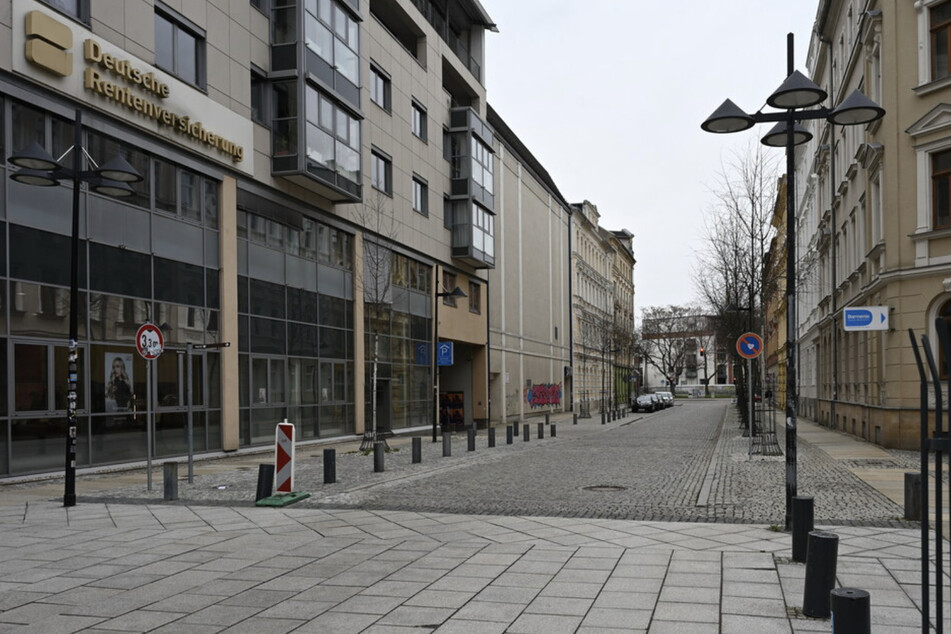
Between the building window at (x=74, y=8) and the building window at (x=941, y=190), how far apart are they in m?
19.1

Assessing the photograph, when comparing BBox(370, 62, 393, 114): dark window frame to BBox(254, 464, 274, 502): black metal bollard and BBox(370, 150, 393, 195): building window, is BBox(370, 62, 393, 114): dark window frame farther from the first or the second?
BBox(254, 464, 274, 502): black metal bollard

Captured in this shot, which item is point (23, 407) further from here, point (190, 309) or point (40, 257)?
point (190, 309)

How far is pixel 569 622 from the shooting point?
6.23 metres

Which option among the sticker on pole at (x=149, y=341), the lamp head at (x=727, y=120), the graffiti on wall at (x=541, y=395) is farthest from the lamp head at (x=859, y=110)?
the graffiti on wall at (x=541, y=395)

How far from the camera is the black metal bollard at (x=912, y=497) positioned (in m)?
10.2

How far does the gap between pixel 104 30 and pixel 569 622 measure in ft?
53.8

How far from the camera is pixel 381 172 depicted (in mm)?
32438

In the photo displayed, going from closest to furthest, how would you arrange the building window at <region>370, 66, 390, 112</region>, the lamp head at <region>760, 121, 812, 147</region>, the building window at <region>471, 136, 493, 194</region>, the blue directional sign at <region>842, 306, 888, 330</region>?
the lamp head at <region>760, 121, 812, 147</region> < the blue directional sign at <region>842, 306, 888, 330</region> < the building window at <region>370, 66, 390, 112</region> < the building window at <region>471, 136, 493, 194</region>

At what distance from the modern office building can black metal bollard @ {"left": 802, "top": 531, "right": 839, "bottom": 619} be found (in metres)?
10.7

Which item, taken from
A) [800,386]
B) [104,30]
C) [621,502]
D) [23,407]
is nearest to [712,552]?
[621,502]

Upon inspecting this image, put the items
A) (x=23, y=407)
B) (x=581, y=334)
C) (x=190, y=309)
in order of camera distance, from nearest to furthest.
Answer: (x=23, y=407), (x=190, y=309), (x=581, y=334)

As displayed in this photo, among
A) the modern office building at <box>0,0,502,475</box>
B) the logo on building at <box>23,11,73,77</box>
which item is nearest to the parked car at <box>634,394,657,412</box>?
the modern office building at <box>0,0,502,475</box>

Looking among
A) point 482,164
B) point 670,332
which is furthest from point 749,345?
point 670,332

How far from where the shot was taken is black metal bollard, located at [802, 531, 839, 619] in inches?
242
